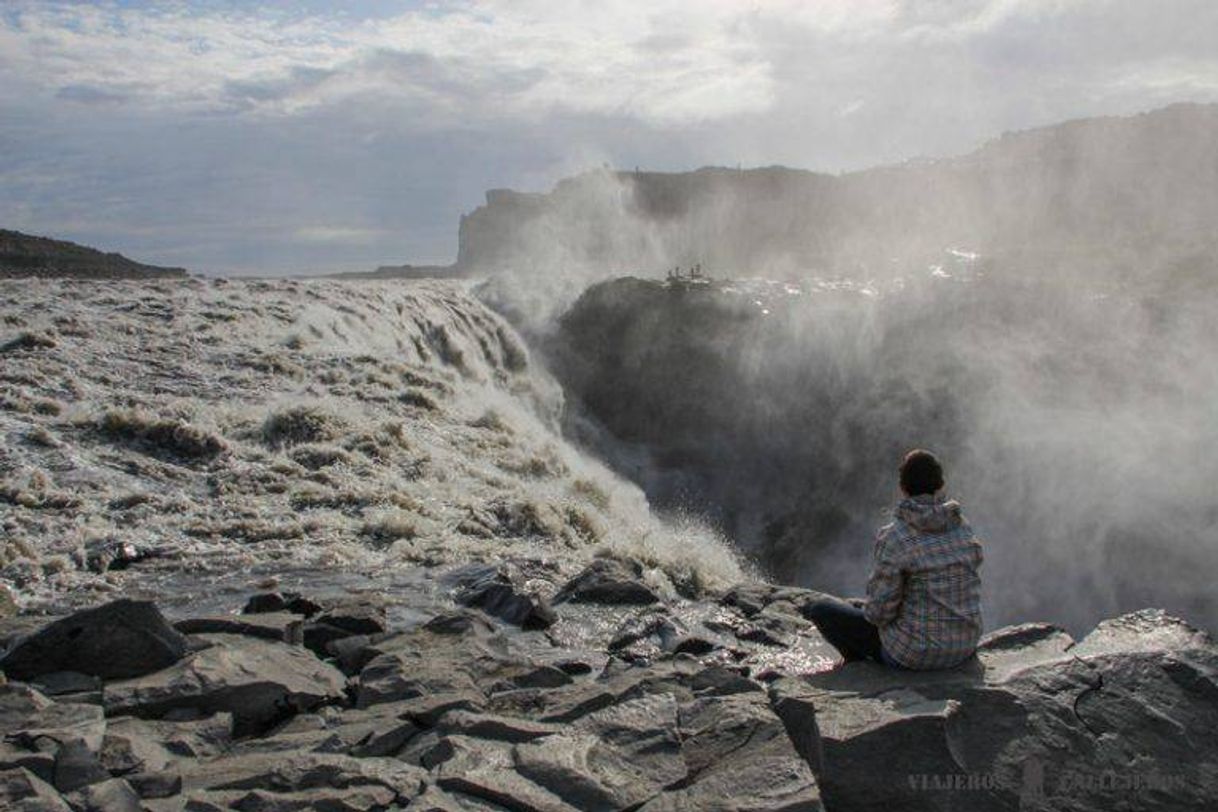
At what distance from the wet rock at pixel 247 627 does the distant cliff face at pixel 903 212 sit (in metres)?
26.7

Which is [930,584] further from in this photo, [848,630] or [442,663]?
[442,663]

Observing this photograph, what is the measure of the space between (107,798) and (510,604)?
5158 mm

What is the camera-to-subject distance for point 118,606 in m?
6.07

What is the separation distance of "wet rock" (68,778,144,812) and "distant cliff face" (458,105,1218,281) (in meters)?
29.2

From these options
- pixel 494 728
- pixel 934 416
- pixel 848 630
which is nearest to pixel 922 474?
pixel 848 630

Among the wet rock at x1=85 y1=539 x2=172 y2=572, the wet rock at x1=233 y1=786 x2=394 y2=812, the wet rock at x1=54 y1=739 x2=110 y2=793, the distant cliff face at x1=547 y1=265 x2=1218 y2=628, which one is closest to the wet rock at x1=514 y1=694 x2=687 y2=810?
the wet rock at x1=233 y1=786 x2=394 y2=812

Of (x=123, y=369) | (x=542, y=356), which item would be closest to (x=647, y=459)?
(x=542, y=356)

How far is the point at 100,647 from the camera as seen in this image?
5973 millimetres

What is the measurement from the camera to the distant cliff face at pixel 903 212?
1586 inches

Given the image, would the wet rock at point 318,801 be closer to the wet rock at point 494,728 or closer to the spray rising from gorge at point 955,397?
the wet rock at point 494,728

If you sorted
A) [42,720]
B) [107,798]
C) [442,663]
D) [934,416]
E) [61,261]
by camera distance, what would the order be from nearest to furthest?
[107,798]
[42,720]
[442,663]
[61,261]
[934,416]

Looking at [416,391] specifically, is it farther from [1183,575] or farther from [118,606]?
[1183,575]

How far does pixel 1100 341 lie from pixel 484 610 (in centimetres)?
2079

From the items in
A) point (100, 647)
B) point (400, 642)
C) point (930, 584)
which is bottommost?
point (400, 642)
